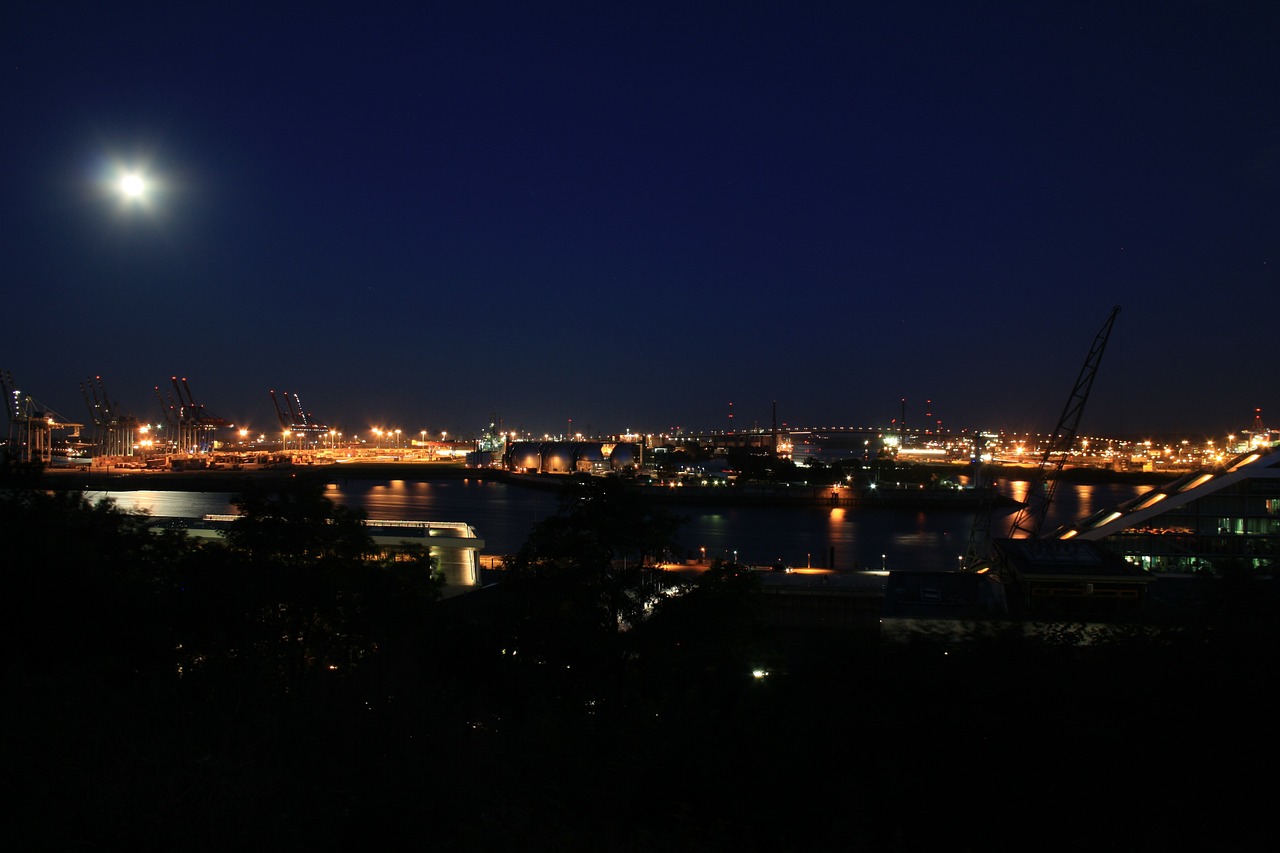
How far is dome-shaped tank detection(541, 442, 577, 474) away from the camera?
24.3 metres

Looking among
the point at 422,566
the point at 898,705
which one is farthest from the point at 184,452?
the point at 898,705

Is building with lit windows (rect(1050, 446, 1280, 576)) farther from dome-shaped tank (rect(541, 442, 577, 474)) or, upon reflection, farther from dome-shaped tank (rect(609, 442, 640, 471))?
dome-shaped tank (rect(609, 442, 640, 471))

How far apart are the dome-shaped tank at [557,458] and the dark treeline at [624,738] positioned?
21.4 m

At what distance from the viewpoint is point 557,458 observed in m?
25.0

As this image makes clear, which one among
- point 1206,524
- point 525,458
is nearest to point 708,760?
point 1206,524

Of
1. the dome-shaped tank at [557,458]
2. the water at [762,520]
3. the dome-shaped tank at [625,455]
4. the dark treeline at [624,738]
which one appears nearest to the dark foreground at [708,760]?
the dark treeline at [624,738]

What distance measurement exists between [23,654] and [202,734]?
98 centimetres

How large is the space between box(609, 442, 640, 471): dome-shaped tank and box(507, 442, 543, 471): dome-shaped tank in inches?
89.6

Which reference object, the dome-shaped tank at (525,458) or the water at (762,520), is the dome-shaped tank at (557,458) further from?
the water at (762,520)

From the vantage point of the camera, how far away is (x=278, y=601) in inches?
88.8

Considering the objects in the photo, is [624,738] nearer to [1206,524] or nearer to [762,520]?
[1206,524]

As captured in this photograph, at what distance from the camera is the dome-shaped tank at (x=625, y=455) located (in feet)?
82.9

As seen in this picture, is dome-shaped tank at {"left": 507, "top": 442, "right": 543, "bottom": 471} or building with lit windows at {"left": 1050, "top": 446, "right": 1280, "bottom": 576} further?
dome-shaped tank at {"left": 507, "top": 442, "right": 543, "bottom": 471}

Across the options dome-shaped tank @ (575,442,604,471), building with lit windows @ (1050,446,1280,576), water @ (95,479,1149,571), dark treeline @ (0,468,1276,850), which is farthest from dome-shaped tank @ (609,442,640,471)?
dark treeline @ (0,468,1276,850)
